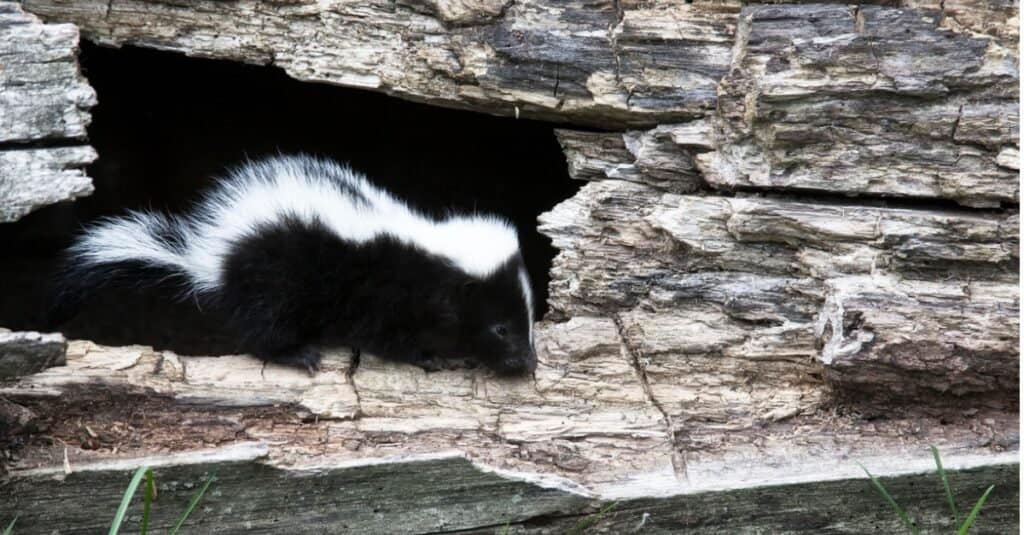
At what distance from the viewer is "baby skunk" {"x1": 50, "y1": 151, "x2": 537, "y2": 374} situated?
371 centimetres

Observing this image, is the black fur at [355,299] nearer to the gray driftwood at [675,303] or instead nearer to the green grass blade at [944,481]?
the gray driftwood at [675,303]

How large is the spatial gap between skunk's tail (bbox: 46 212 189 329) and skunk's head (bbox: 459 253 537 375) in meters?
1.12

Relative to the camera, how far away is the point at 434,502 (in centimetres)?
304

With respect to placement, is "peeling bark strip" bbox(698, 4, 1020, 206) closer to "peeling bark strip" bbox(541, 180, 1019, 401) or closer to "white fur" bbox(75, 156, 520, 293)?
"peeling bark strip" bbox(541, 180, 1019, 401)

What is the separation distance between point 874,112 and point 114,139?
336cm

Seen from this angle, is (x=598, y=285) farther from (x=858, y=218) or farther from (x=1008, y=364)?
(x=1008, y=364)

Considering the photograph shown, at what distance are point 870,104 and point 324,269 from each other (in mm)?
1952

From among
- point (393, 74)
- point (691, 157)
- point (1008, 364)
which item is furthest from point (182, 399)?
point (1008, 364)

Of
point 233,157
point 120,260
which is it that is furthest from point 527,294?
point 233,157

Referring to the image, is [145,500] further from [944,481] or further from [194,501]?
[944,481]

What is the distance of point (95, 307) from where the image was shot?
16.7 feet

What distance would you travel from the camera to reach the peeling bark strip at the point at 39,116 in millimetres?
3092

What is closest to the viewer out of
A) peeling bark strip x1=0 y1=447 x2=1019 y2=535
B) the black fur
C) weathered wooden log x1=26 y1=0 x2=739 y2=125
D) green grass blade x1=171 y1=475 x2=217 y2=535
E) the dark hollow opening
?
green grass blade x1=171 y1=475 x2=217 y2=535

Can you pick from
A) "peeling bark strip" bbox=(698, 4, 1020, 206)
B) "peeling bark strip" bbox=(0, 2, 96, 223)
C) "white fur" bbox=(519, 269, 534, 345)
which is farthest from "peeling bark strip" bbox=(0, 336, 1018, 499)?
"peeling bark strip" bbox=(698, 4, 1020, 206)
